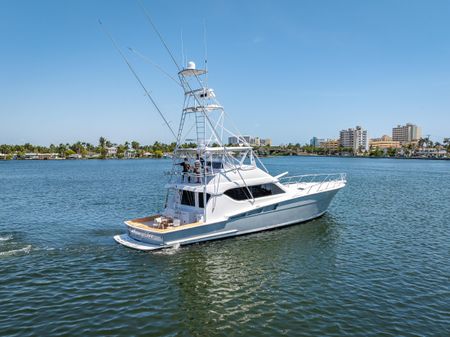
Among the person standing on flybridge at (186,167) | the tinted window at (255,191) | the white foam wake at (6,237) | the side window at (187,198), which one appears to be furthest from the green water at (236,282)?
the person standing on flybridge at (186,167)

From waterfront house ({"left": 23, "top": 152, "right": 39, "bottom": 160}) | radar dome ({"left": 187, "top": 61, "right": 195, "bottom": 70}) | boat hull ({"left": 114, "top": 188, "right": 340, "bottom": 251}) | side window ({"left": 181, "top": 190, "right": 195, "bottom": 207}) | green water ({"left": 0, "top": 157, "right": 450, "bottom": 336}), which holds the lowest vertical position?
green water ({"left": 0, "top": 157, "right": 450, "bottom": 336})

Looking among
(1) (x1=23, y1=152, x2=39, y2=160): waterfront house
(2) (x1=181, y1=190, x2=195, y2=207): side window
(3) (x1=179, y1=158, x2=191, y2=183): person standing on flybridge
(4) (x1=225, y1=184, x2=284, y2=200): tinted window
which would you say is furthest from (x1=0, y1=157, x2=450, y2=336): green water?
(1) (x1=23, y1=152, x2=39, y2=160): waterfront house

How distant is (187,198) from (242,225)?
3.41 metres

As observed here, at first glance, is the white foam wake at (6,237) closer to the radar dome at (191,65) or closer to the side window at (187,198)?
the side window at (187,198)

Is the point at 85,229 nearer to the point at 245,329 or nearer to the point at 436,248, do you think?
A: the point at 245,329

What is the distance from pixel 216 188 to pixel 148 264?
17.3 feet

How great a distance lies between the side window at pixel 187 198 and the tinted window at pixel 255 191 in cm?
194

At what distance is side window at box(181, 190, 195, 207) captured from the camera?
A: 18764mm

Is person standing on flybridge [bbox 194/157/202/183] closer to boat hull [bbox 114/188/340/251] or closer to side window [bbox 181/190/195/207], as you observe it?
side window [bbox 181/190/195/207]

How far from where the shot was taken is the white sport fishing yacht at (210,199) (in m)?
17.1

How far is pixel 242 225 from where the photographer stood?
18.6 m

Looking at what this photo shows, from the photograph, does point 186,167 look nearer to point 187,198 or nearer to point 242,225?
point 187,198

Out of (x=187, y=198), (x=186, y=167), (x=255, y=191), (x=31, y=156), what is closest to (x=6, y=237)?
(x=187, y=198)

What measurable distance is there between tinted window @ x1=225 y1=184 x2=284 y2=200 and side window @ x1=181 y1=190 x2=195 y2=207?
6.36 feet
